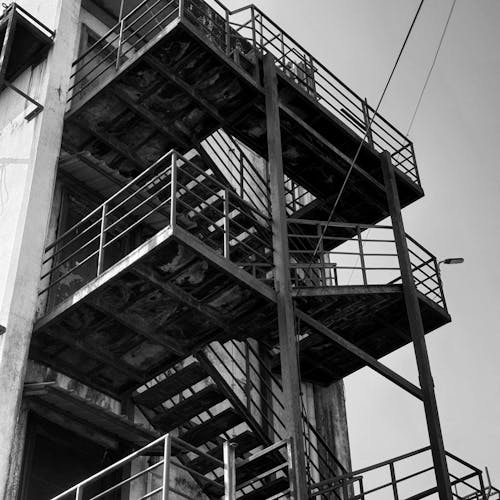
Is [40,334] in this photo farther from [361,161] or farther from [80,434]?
[361,161]

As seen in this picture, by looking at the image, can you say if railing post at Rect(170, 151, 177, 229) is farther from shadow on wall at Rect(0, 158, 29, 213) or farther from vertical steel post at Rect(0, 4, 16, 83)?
vertical steel post at Rect(0, 4, 16, 83)

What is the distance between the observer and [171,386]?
14.8 m

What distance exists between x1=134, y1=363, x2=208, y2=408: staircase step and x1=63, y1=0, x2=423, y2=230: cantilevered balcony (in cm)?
428

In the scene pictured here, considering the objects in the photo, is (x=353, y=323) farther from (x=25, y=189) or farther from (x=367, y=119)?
(x=25, y=189)

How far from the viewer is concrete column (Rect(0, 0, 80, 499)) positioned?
527 inches

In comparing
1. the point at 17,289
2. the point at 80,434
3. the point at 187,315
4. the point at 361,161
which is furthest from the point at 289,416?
the point at 361,161

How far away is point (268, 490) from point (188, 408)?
1.75 m

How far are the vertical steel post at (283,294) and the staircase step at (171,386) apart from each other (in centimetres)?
169

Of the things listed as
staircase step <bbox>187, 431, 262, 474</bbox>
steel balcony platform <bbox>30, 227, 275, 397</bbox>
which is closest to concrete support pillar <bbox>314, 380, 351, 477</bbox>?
staircase step <bbox>187, 431, 262, 474</bbox>

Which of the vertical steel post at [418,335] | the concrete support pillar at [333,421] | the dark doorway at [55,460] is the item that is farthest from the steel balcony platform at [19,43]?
the concrete support pillar at [333,421]

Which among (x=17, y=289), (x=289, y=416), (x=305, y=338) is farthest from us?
(x=305, y=338)

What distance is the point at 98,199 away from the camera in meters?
16.9

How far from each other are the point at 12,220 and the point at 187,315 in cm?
316

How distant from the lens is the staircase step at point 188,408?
47.3 ft
